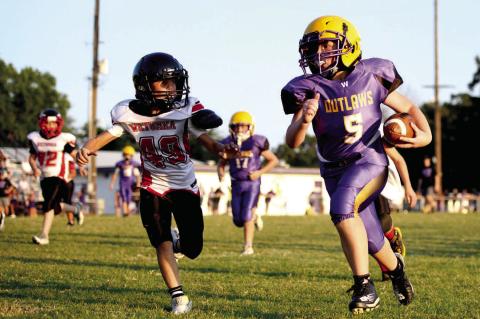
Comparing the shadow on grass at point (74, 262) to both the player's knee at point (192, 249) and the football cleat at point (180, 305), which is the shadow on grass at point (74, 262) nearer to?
the player's knee at point (192, 249)

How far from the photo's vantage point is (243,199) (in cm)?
1228

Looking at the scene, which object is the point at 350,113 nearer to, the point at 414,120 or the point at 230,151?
the point at 414,120

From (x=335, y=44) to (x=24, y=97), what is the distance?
230 feet

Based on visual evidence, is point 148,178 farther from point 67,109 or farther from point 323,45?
point 67,109

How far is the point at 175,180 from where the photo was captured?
6465mm

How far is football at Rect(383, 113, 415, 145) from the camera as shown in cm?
571

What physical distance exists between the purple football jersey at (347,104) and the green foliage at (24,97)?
218 feet

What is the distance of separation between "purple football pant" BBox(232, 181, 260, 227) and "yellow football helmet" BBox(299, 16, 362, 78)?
6.24 m

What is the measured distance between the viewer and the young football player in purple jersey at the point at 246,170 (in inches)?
475

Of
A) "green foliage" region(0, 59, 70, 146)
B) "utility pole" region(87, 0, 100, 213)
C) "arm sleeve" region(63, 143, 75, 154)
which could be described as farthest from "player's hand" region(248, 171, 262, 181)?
"green foliage" region(0, 59, 70, 146)

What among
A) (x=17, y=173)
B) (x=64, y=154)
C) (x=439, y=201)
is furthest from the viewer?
(x=439, y=201)

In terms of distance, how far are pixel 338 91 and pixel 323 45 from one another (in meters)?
0.35

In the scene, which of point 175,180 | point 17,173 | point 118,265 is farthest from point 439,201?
point 175,180

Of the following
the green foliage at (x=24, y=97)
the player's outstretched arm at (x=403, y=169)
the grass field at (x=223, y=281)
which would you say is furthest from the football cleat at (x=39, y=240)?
the green foliage at (x=24, y=97)
